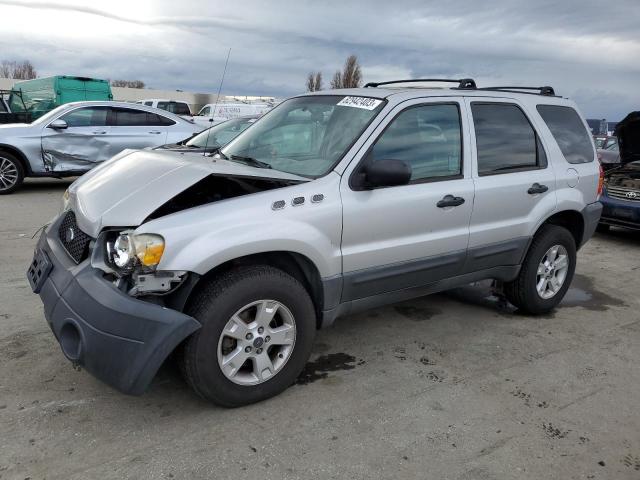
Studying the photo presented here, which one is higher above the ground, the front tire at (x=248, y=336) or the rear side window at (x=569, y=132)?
the rear side window at (x=569, y=132)

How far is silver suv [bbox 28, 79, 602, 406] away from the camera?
271 centimetres

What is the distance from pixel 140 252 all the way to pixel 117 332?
40cm

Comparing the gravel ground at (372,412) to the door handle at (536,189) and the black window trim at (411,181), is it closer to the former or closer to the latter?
the door handle at (536,189)

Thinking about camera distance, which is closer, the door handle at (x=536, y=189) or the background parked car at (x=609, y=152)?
the door handle at (x=536, y=189)

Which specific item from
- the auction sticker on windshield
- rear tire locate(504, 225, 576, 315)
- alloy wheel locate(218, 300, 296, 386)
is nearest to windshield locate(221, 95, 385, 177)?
the auction sticker on windshield

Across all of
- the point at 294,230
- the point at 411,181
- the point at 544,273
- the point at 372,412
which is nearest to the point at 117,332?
the point at 294,230

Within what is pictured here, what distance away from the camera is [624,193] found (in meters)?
7.90

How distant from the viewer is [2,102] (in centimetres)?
1318

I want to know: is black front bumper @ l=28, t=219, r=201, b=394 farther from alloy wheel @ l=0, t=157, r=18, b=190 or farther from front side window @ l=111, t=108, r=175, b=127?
front side window @ l=111, t=108, r=175, b=127

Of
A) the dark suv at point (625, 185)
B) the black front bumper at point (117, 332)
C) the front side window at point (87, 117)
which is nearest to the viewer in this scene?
the black front bumper at point (117, 332)

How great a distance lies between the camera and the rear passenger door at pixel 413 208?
3363 mm

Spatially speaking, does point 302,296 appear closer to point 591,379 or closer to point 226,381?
point 226,381

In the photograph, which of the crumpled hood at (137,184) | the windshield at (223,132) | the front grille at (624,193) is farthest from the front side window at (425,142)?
the front grille at (624,193)

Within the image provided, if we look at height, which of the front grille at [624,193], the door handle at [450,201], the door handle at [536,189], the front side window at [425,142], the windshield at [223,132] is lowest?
the front grille at [624,193]
